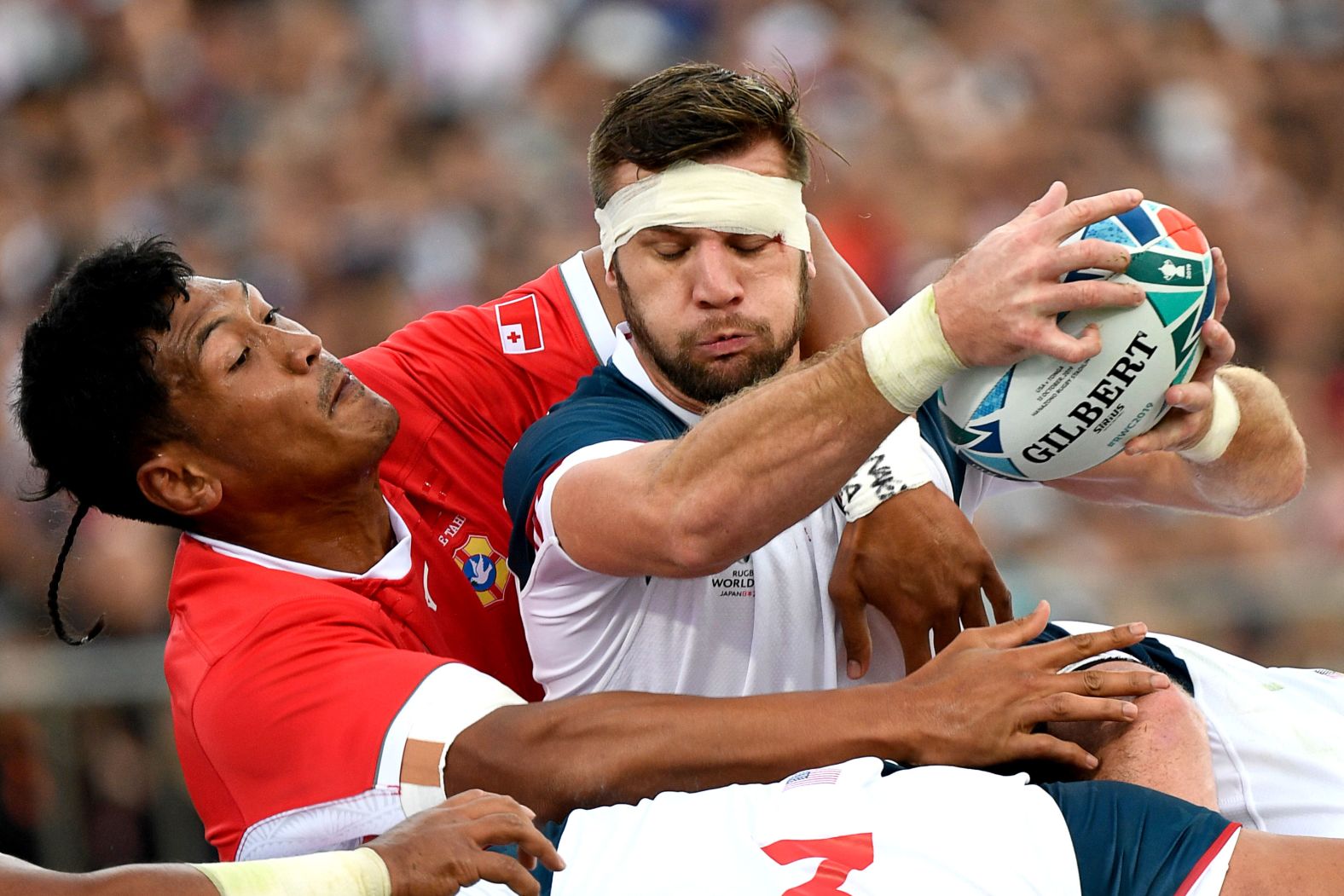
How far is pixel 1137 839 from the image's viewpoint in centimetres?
251

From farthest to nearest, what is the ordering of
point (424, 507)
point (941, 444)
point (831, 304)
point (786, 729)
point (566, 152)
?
1. point (566, 152)
2. point (424, 507)
3. point (831, 304)
4. point (941, 444)
5. point (786, 729)

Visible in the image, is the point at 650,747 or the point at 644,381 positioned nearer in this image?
the point at 650,747

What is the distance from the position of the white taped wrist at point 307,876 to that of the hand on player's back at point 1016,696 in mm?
995

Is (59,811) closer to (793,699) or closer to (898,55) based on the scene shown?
(793,699)

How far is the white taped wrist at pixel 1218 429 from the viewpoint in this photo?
3.33m

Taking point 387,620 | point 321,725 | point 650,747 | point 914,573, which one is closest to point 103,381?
point 387,620

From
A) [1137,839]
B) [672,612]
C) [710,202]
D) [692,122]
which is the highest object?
[692,122]

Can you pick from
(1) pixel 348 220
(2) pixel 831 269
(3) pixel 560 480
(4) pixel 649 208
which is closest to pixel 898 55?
(1) pixel 348 220

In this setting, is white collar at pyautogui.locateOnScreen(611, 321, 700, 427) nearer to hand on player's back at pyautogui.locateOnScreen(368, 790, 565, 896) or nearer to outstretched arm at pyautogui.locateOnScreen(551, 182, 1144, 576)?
outstretched arm at pyautogui.locateOnScreen(551, 182, 1144, 576)

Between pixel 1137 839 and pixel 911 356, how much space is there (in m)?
0.86

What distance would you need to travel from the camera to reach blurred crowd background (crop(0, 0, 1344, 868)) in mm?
6793

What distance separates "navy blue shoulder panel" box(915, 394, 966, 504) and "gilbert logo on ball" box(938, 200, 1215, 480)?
24.5 inches

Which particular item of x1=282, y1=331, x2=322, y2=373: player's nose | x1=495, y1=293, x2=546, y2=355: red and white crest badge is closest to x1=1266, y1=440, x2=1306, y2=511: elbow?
x1=495, y1=293, x2=546, y2=355: red and white crest badge

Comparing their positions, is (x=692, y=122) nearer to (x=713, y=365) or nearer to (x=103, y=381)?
(x=713, y=365)
